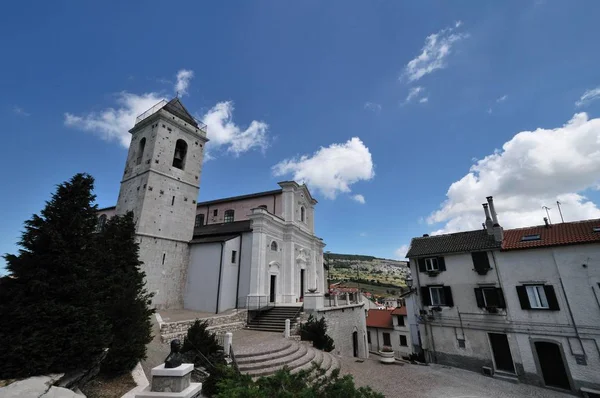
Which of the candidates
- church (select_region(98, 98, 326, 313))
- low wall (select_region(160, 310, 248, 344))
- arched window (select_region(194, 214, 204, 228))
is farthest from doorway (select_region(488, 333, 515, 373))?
arched window (select_region(194, 214, 204, 228))

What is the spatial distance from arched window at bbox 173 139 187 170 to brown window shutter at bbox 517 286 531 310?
25426 millimetres

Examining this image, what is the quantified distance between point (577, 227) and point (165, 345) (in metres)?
24.0

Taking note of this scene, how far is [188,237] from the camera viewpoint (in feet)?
66.9

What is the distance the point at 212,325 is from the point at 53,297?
9.79 metres

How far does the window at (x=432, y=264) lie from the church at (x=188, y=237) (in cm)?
866

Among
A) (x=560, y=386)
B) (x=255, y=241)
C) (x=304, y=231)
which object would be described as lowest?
(x=560, y=386)

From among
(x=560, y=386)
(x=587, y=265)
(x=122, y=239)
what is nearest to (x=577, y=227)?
(x=587, y=265)

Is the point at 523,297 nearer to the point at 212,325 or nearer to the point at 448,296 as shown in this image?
the point at 448,296

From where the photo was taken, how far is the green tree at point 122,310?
724cm

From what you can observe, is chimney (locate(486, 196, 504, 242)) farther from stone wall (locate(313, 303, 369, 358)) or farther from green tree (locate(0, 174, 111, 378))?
green tree (locate(0, 174, 111, 378))

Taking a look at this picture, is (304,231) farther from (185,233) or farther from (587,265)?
(587,265)

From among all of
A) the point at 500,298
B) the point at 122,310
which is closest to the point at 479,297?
the point at 500,298

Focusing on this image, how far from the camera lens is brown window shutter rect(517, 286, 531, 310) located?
15198 millimetres

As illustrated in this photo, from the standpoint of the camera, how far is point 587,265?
13969 mm
